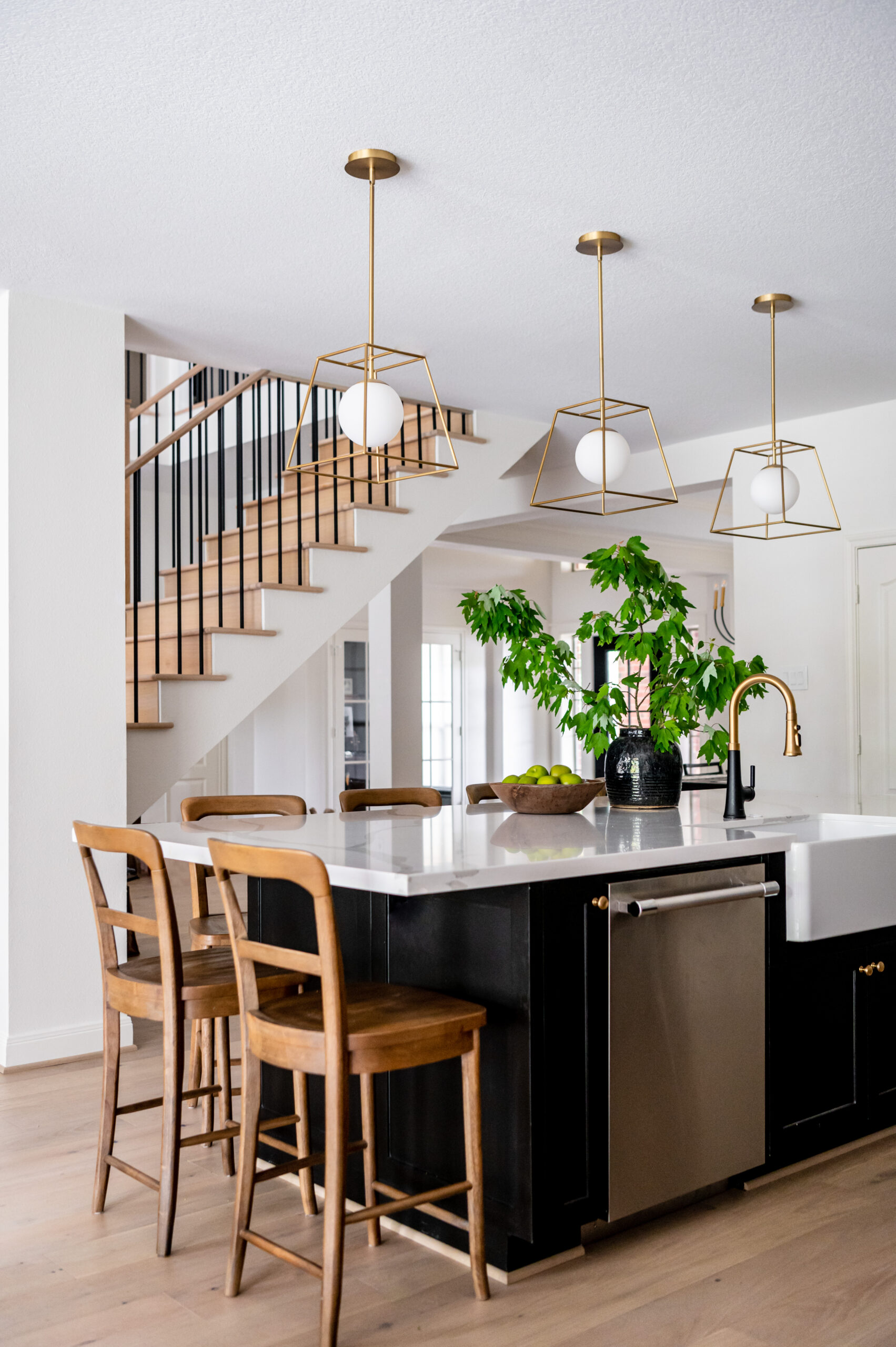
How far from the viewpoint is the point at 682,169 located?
10.0 feet

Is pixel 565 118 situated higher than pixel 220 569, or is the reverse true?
pixel 565 118

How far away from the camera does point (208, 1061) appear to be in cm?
304

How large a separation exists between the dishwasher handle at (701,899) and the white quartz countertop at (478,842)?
0.07 m

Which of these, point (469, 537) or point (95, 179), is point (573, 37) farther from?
point (469, 537)

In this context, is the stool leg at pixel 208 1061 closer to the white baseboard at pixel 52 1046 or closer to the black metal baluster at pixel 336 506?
the white baseboard at pixel 52 1046

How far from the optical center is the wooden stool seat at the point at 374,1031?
203 centimetres

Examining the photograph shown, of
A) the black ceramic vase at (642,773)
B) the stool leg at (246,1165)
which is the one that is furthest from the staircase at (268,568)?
the stool leg at (246,1165)

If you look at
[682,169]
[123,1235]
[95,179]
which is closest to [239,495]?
[95,179]

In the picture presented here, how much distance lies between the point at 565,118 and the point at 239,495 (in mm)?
2760

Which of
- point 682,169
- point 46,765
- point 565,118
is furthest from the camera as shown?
point 46,765

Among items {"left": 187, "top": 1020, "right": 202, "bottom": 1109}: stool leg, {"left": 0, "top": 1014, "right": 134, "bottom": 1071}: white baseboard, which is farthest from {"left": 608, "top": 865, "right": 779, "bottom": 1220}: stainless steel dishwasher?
{"left": 0, "top": 1014, "right": 134, "bottom": 1071}: white baseboard

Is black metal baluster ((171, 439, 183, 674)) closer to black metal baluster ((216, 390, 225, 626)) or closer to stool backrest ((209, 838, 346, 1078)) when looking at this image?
black metal baluster ((216, 390, 225, 626))

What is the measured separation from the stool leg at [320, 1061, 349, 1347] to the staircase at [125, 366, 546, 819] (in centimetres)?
265

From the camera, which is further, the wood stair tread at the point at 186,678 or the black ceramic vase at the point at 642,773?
the wood stair tread at the point at 186,678
